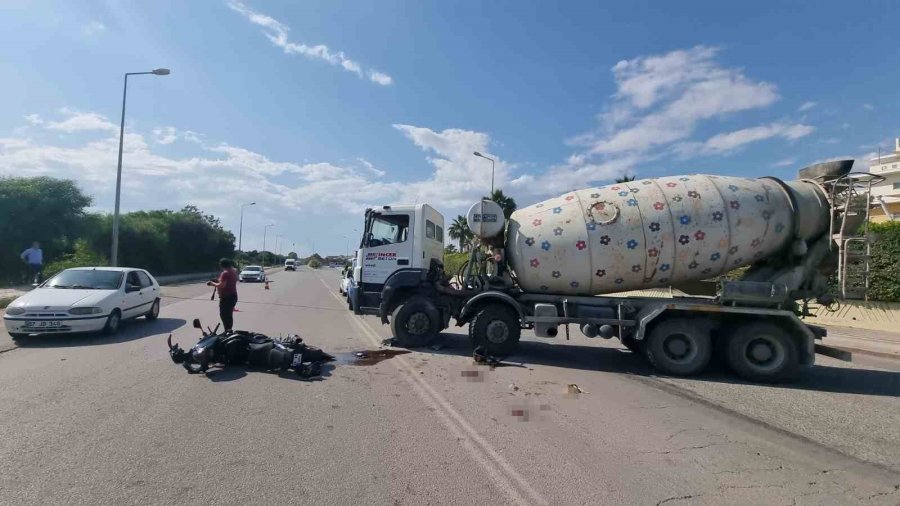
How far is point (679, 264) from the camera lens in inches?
332

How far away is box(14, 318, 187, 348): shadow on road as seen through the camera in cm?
911

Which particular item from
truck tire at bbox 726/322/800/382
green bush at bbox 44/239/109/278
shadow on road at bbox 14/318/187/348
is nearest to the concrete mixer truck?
truck tire at bbox 726/322/800/382

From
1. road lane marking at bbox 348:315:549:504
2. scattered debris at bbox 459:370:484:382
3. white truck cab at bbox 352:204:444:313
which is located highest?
white truck cab at bbox 352:204:444:313

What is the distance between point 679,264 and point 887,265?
35.4 feet

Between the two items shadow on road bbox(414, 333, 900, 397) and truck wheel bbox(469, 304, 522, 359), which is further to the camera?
truck wheel bbox(469, 304, 522, 359)

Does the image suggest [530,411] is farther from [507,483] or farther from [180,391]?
[180,391]

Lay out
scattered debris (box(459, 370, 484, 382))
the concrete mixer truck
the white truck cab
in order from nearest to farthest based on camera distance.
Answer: scattered debris (box(459, 370, 484, 382)), the concrete mixer truck, the white truck cab

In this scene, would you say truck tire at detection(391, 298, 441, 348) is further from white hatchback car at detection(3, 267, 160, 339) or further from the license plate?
the license plate

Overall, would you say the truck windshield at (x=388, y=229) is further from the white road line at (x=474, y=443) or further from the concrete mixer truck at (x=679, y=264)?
the white road line at (x=474, y=443)

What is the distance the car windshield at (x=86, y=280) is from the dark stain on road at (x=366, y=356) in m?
5.85

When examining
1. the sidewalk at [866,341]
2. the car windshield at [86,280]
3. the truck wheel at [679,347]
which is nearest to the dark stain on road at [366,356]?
the truck wheel at [679,347]

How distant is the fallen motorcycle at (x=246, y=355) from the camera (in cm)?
698

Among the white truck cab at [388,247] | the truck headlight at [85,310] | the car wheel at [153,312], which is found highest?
the white truck cab at [388,247]

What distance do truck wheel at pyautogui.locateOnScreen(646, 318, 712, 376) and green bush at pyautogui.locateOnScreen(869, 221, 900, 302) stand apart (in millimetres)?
9910
